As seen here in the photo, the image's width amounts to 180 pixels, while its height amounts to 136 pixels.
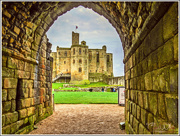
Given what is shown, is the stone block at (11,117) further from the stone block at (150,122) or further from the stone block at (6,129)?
the stone block at (150,122)

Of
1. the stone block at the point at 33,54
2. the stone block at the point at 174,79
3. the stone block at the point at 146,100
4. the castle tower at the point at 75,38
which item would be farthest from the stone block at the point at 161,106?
the castle tower at the point at 75,38

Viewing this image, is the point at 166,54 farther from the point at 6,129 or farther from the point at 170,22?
the point at 6,129

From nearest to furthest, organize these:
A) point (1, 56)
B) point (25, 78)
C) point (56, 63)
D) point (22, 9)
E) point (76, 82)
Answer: point (1, 56) < point (22, 9) < point (25, 78) < point (76, 82) < point (56, 63)

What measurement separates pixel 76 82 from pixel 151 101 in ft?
145

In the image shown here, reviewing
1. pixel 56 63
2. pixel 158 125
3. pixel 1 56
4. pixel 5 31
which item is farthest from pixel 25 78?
pixel 56 63

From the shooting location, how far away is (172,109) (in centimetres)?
183

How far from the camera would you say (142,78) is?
10.3 feet

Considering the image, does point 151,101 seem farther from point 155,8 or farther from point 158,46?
point 155,8

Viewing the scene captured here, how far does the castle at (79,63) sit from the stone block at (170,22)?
45982 mm

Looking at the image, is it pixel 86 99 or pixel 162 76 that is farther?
pixel 86 99

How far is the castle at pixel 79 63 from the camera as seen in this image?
4822cm

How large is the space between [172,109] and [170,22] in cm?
109

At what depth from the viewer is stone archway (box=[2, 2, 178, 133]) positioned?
199 cm

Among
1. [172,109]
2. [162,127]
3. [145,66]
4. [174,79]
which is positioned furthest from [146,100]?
[174,79]
